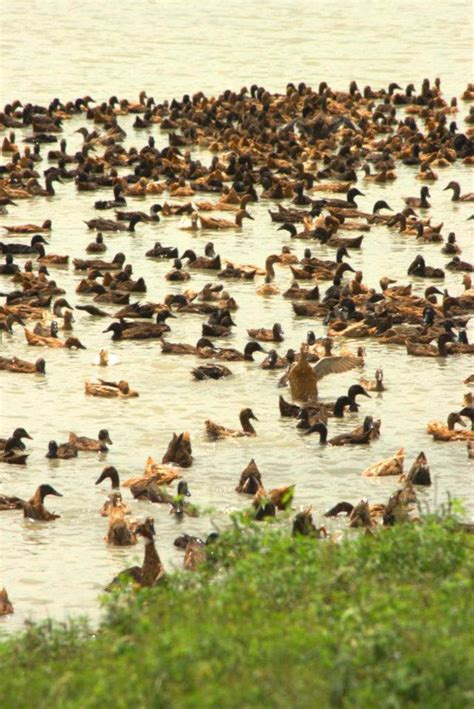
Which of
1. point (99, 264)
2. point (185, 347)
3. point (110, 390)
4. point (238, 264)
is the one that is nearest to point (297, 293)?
point (238, 264)

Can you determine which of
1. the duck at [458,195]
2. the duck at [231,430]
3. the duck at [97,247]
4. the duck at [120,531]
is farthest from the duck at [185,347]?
the duck at [458,195]

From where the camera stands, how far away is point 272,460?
1833 centimetres

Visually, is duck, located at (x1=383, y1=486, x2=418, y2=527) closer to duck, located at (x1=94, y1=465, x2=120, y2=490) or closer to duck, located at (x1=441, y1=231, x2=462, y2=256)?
duck, located at (x1=94, y1=465, x2=120, y2=490)

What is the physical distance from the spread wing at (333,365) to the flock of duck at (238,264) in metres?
0.02

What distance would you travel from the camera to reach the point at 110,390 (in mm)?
20344

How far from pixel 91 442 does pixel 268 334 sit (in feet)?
18.3

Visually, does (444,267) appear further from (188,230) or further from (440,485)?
(440,485)

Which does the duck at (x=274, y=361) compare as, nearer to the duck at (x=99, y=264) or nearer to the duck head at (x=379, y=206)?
the duck at (x=99, y=264)

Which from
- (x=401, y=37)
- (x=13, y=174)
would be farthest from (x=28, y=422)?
(x=401, y=37)

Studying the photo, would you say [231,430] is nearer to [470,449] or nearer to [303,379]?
[303,379]

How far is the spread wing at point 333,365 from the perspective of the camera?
21.0 m

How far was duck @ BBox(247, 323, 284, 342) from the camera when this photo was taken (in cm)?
2317

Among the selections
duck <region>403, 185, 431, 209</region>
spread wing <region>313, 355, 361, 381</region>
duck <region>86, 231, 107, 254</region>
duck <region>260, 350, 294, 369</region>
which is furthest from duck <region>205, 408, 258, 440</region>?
duck <region>403, 185, 431, 209</region>

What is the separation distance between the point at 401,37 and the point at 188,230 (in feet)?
96.2
